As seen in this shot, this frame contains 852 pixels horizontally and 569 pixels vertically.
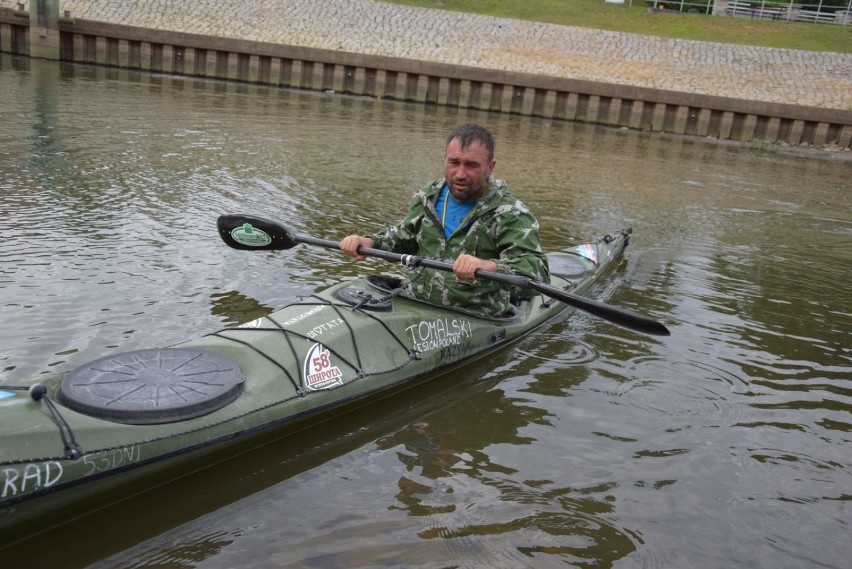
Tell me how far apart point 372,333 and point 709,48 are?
2364 cm

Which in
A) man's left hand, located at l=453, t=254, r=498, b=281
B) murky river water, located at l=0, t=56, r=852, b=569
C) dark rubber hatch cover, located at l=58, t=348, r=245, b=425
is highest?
man's left hand, located at l=453, t=254, r=498, b=281

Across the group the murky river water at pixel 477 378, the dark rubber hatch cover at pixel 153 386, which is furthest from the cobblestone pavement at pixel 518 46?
the dark rubber hatch cover at pixel 153 386

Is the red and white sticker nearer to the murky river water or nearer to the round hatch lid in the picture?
the murky river water

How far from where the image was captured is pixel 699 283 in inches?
321

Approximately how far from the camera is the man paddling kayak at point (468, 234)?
5.10 metres

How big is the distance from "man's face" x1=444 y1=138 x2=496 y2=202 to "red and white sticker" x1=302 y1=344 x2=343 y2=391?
148 cm

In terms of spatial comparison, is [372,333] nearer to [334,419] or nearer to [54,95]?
[334,419]

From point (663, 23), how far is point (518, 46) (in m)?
6.53

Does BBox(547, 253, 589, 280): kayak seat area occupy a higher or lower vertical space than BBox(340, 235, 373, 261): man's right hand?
lower

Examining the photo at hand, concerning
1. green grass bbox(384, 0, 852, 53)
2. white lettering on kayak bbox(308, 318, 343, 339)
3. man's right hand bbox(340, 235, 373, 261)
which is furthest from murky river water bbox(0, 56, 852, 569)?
green grass bbox(384, 0, 852, 53)

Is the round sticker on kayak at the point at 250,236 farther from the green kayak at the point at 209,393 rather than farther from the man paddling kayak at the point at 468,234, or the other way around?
the green kayak at the point at 209,393

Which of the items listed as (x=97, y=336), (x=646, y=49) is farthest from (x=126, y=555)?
(x=646, y=49)

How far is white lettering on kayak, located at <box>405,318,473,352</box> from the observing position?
5129mm

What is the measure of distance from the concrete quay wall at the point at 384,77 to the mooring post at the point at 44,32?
7.6 inches
